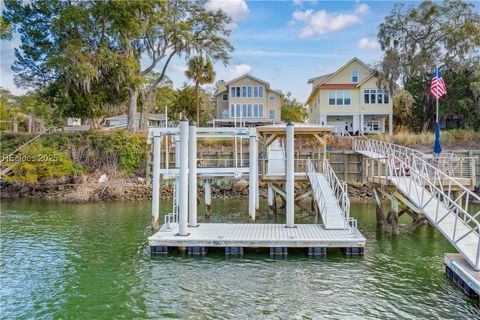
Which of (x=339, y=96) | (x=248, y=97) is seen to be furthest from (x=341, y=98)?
(x=248, y=97)

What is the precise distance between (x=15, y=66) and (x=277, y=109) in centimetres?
2797

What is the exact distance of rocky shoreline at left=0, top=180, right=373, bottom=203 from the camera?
29438 mm

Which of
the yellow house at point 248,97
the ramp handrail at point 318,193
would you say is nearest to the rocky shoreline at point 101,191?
the ramp handrail at point 318,193

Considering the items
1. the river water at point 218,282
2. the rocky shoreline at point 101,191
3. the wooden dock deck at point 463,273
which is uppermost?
the rocky shoreline at point 101,191

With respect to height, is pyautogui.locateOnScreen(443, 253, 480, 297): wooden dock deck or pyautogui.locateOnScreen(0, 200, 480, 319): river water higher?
pyautogui.locateOnScreen(443, 253, 480, 297): wooden dock deck

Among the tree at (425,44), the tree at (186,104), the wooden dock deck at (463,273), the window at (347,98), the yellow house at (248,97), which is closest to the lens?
the wooden dock deck at (463,273)

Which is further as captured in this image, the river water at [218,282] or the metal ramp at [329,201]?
the metal ramp at [329,201]

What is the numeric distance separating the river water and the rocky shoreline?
11.7 meters

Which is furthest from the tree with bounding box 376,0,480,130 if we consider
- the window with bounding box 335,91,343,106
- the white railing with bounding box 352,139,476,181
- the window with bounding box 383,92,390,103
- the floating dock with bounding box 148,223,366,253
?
the floating dock with bounding box 148,223,366,253

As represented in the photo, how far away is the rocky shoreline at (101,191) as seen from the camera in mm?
29438

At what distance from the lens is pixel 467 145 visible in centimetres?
3403

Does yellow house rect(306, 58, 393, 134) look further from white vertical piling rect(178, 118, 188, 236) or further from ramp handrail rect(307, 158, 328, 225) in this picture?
white vertical piling rect(178, 118, 188, 236)

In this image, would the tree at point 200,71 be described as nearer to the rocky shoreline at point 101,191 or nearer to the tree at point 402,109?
the rocky shoreline at point 101,191

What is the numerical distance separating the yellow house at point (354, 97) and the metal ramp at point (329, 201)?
26.0 meters
